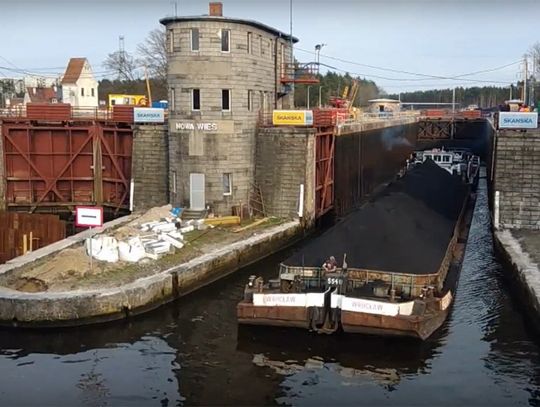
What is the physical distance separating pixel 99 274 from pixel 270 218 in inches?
418

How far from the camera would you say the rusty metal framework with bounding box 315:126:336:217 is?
1215 inches

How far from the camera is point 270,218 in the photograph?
28031mm

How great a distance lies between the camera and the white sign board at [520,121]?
1079 inches

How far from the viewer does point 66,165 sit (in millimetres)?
34125

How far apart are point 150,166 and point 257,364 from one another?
17758 millimetres

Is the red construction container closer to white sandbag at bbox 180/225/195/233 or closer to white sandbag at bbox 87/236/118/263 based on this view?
white sandbag at bbox 180/225/195/233

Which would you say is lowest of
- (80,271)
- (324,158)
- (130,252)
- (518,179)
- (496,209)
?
(80,271)

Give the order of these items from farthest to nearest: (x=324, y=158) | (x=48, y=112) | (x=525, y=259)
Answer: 1. (x=48, y=112)
2. (x=324, y=158)
3. (x=525, y=259)

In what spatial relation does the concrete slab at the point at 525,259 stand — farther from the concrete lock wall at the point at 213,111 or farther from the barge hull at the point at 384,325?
the concrete lock wall at the point at 213,111

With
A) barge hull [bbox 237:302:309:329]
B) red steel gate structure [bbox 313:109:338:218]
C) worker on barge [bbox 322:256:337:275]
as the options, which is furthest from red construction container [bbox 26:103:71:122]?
worker on barge [bbox 322:256:337:275]

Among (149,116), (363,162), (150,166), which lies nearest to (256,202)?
(150,166)

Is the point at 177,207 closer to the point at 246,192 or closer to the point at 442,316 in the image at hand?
the point at 246,192

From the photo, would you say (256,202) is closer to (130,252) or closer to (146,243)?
(146,243)

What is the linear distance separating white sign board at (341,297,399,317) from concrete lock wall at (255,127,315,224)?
12691 millimetres
